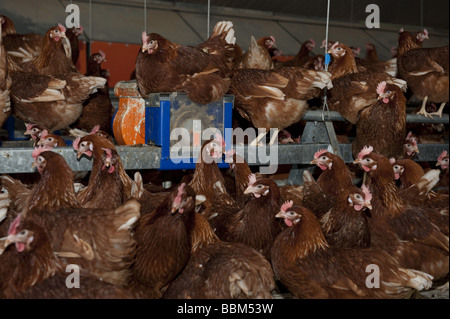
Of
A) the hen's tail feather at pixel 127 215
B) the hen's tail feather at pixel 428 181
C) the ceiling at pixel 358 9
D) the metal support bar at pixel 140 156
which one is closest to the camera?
the hen's tail feather at pixel 127 215

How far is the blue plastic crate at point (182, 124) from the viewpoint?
3.58 metres

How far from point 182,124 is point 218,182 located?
465 millimetres

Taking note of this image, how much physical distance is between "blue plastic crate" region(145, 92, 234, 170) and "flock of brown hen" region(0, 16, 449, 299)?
0.09m

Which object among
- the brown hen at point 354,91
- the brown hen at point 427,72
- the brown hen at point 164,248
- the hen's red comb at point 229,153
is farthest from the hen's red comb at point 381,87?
the brown hen at point 164,248

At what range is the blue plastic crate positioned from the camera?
3584 mm

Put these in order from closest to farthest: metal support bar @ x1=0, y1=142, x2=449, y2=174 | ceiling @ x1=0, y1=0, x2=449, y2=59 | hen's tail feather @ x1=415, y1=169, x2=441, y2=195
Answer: metal support bar @ x1=0, y1=142, x2=449, y2=174 < hen's tail feather @ x1=415, y1=169, x2=441, y2=195 < ceiling @ x1=0, y1=0, x2=449, y2=59

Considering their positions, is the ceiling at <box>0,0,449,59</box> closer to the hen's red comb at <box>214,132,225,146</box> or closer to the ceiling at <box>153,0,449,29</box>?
the ceiling at <box>153,0,449,29</box>

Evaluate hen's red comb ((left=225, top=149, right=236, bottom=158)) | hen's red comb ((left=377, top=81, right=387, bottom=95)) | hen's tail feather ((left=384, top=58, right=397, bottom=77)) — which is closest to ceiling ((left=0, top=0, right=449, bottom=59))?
hen's tail feather ((left=384, top=58, right=397, bottom=77))

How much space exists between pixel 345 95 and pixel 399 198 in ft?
4.54

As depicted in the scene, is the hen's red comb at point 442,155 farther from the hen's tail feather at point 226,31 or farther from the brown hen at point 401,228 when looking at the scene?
the hen's tail feather at point 226,31

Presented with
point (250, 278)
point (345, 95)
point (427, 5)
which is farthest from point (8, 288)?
point (427, 5)

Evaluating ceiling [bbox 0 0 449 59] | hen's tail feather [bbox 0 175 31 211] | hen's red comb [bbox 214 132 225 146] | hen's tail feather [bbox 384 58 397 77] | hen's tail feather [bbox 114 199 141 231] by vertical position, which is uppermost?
ceiling [bbox 0 0 449 59]

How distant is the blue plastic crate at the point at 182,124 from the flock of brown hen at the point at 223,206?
0.31 ft

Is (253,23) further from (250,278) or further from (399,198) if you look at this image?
(250,278)
